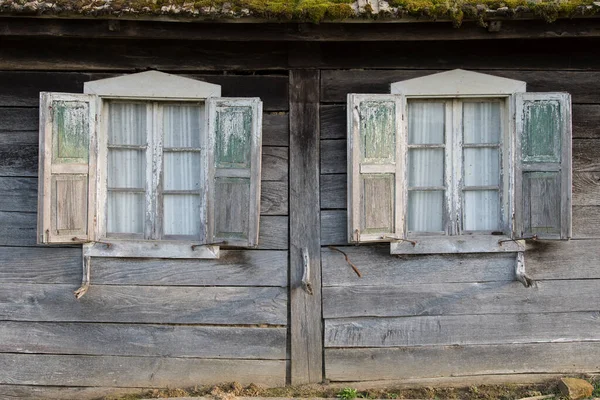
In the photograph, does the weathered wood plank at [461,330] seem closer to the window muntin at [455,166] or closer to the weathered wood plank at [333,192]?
the window muntin at [455,166]

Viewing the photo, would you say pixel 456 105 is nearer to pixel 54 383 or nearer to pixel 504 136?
pixel 504 136

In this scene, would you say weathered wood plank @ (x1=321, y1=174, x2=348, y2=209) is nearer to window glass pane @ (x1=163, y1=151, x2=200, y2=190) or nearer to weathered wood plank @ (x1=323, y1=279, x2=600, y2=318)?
weathered wood plank @ (x1=323, y1=279, x2=600, y2=318)

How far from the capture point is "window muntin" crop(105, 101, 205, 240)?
5.11m

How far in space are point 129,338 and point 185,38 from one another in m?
2.24

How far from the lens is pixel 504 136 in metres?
5.12

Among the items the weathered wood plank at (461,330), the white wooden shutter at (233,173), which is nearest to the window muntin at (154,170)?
the white wooden shutter at (233,173)

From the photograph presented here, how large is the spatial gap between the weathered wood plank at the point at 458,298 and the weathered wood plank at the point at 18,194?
2275 millimetres

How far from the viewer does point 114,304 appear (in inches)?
201

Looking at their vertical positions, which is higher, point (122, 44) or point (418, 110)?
point (122, 44)

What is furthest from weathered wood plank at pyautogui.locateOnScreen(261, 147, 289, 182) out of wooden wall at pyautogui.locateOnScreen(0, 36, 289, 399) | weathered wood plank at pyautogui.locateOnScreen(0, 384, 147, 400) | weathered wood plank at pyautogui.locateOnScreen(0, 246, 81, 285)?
weathered wood plank at pyautogui.locateOnScreen(0, 384, 147, 400)

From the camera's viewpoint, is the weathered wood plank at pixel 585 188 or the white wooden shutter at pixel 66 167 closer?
the white wooden shutter at pixel 66 167

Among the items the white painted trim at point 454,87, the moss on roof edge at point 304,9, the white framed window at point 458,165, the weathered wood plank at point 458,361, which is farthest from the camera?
the weathered wood plank at point 458,361

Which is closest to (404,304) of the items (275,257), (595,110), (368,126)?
(275,257)

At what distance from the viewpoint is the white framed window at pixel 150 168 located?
4840 millimetres
